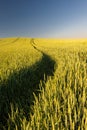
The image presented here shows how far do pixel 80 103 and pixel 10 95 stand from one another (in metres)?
2.31

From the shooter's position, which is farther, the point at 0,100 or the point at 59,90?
the point at 0,100

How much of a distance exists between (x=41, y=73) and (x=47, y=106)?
4335mm

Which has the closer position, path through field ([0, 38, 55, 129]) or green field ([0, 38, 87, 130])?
green field ([0, 38, 87, 130])

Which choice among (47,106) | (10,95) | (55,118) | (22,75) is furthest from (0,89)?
(55,118)

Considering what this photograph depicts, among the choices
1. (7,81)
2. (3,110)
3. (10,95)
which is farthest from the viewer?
(7,81)

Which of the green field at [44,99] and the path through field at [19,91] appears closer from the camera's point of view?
the green field at [44,99]

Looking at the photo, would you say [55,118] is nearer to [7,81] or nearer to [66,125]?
[66,125]

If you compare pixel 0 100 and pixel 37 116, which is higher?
pixel 37 116

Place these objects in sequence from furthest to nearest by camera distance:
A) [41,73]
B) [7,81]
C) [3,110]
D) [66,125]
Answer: [41,73] < [7,81] < [3,110] < [66,125]

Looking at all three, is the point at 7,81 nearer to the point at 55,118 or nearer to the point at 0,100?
the point at 0,100

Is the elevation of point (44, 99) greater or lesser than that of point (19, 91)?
greater

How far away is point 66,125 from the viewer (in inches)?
100

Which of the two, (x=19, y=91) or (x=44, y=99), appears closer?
(x=44, y=99)

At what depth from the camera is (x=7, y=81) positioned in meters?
5.46
